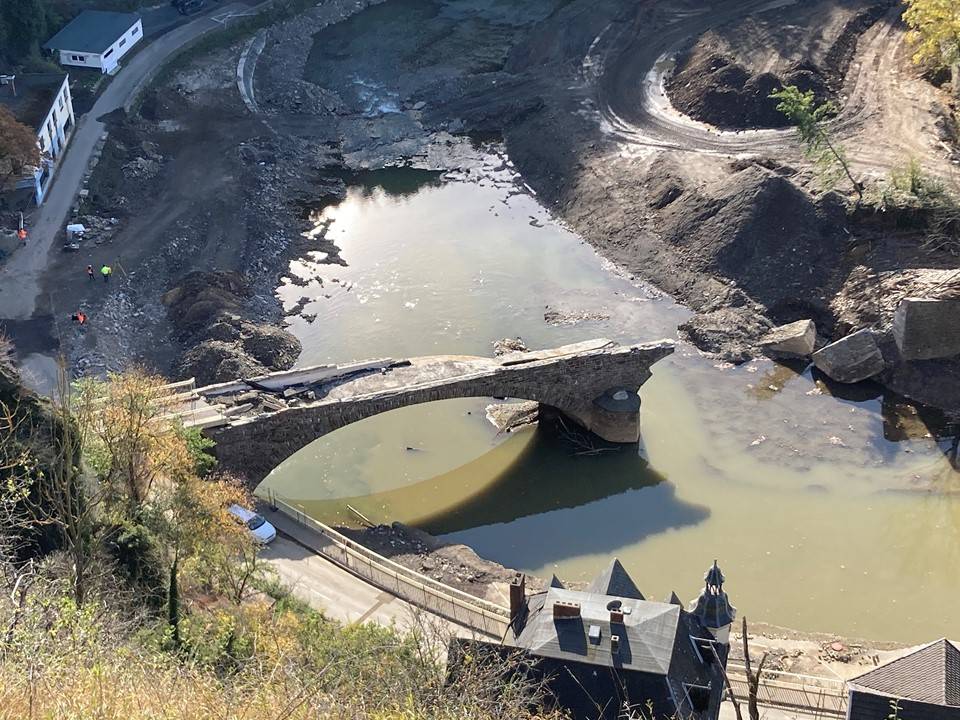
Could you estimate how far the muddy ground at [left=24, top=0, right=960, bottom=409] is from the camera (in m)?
56.8

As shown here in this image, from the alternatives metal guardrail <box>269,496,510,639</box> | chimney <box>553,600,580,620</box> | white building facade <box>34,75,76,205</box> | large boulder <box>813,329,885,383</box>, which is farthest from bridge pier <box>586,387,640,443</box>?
white building facade <box>34,75,76,205</box>

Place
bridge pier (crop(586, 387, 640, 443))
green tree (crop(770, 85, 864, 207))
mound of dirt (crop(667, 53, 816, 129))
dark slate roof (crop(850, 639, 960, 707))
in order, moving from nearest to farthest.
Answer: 1. dark slate roof (crop(850, 639, 960, 707))
2. bridge pier (crop(586, 387, 640, 443))
3. green tree (crop(770, 85, 864, 207))
4. mound of dirt (crop(667, 53, 816, 129))

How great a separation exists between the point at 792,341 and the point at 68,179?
4206 centimetres

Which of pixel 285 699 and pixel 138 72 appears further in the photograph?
pixel 138 72

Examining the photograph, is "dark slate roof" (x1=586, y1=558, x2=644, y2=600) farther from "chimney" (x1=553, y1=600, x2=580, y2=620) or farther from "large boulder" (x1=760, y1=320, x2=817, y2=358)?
"large boulder" (x1=760, y1=320, x2=817, y2=358)

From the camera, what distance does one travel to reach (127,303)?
5738 centimetres

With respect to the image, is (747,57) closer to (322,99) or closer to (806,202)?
(806,202)

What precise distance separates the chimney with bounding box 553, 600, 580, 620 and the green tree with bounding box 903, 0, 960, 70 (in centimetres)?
4788

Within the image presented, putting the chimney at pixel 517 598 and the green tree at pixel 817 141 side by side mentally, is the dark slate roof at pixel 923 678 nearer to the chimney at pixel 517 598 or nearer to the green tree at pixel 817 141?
the chimney at pixel 517 598

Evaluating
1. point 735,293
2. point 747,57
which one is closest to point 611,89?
point 747,57

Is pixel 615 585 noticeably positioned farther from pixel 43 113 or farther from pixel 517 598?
pixel 43 113

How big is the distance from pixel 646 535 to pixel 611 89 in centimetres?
4230

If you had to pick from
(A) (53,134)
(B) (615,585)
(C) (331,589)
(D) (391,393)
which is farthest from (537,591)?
(A) (53,134)

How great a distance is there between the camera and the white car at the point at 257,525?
136ft
